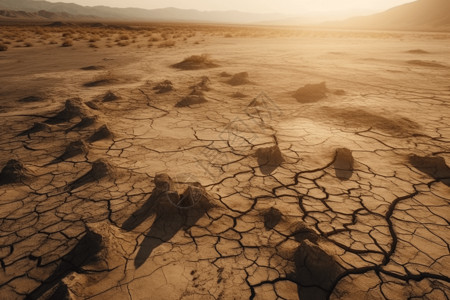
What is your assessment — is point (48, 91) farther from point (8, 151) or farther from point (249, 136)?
point (249, 136)

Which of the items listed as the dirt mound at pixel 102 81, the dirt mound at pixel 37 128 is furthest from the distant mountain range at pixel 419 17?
the dirt mound at pixel 37 128

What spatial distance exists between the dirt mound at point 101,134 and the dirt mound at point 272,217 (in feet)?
9.10

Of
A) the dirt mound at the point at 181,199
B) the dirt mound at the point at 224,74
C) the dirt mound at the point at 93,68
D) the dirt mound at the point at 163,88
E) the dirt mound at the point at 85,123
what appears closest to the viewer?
the dirt mound at the point at 181,199

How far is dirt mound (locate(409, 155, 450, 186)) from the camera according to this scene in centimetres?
323

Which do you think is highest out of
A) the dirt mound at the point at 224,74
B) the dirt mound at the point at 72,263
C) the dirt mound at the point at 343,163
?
the dirt mound at the point at 224,74

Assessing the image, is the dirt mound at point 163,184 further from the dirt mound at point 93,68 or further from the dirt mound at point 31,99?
the dirt mound at point 93,68

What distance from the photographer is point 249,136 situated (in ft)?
14.3

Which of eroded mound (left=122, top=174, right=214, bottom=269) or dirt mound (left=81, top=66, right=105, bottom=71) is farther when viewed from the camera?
dirt mound (left=81, top=66, right=105, bottom=71)

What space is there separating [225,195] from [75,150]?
2192mm

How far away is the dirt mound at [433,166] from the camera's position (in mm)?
3227

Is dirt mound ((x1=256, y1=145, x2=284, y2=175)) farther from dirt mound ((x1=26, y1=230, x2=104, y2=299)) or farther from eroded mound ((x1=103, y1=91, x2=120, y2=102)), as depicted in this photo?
eroded mound ((x1=103, y1=91, x2=120, y2=102))

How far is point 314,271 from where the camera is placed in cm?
202

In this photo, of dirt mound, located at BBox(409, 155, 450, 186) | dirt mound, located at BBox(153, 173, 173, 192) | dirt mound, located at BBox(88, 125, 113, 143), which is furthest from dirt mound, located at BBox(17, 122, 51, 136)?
dirt mound, located at BBox(409, 155, 450, 186)

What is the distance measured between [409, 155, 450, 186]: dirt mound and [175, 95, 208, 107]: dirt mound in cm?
376
